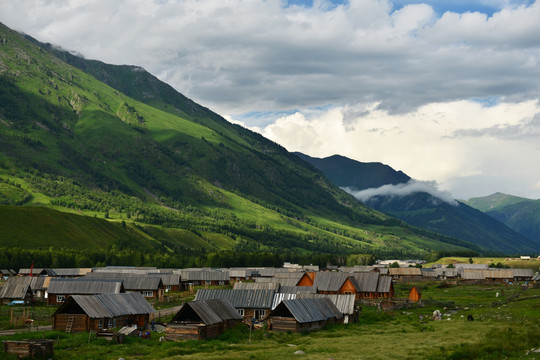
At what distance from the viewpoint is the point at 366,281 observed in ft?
404

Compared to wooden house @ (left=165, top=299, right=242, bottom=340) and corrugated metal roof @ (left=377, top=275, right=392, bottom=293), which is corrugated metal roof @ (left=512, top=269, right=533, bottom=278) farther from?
wooden house @ (left=165, top=299, right=242, bottom=340)

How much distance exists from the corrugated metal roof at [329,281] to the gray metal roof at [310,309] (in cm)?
4222

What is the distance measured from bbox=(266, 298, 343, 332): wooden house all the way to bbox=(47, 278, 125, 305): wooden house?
36281mm

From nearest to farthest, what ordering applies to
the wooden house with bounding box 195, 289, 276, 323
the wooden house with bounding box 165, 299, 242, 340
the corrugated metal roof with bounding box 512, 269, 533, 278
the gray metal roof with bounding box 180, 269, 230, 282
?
the wooden house with bounding box 165, 299, 242, 340 < the wooden house with bounding box 195, 289, 276, 323 < the gray metal roof with bounding box 180, 269, 230, 282 < the corrugated metal roof with bounding box 512, 269, 533, 278

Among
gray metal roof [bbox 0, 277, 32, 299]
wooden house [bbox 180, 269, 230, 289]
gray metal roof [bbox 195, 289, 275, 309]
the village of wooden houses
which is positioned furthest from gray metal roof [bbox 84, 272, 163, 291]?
gray metal roof [bbox 195, 289, 275, 309]

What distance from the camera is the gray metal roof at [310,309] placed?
7000 centimetres

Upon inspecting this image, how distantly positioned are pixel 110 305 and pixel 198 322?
12.6 meters

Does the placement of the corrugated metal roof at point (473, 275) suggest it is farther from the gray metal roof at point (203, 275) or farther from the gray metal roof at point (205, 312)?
the gray metal roof at point (205, 312)

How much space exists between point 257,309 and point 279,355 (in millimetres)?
31715

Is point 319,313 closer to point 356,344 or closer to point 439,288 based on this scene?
point 356,344

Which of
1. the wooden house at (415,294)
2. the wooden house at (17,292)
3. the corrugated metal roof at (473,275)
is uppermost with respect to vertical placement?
the corrugated metal roof at (473,275)

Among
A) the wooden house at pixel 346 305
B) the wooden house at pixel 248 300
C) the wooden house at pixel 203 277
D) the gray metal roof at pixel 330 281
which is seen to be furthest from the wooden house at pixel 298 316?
the wooden house at pixel 203 277

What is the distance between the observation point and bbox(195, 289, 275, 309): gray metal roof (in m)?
83.5

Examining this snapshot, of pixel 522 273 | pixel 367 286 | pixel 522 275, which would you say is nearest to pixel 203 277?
pixel 367 286
